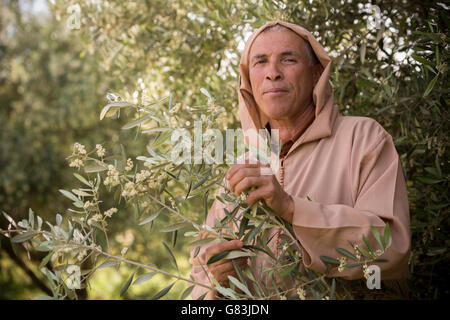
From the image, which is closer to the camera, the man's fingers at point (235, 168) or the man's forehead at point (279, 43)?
the man's fingers at point (235, 168)

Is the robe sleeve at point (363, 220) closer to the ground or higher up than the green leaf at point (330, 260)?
higher up

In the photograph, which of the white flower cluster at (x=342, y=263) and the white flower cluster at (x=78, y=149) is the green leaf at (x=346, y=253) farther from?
the white flower cluster at (x=78, y=149)

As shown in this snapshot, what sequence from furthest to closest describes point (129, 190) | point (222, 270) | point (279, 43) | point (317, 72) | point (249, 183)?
point (317, 72)
point (279, 43)
point (222, 270)
point (129, 190)
point (249, 183)

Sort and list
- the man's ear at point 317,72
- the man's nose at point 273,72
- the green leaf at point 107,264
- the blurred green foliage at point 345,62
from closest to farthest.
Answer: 1. the green leaf at point 107,264
2. the man's nose at point 273,72
3. the man's ear at point 317,72
4. the blurred green foliage at point 345,62

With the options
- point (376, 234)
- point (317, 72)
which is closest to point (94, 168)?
point (376, 234)

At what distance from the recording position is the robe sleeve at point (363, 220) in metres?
1.73

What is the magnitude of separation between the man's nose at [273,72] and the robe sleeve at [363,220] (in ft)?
1.97

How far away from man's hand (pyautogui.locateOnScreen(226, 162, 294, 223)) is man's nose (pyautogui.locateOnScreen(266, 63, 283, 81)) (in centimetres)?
75

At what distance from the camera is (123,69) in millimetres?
4340

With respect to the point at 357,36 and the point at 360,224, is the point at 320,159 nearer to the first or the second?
the point at 360,224

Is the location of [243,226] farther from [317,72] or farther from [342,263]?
[317,72]

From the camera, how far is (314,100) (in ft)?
7.77

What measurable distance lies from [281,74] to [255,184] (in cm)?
86

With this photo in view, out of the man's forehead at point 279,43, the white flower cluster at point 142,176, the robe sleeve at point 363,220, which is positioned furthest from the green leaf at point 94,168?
the man's forehead at point 279,43
